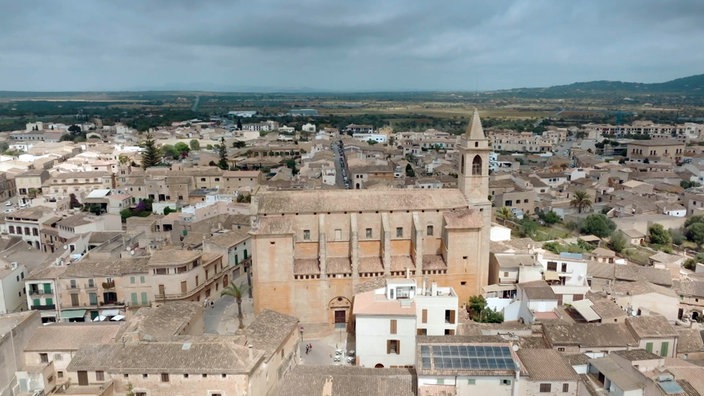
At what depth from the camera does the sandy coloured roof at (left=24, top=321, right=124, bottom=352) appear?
2522cm

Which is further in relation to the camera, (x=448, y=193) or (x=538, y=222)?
(x=538, y=222)

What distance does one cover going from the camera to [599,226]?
166ft

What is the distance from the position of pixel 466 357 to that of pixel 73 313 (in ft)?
84.4

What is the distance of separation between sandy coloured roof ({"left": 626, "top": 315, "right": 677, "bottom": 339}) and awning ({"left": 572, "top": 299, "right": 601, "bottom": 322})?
1.84 metres

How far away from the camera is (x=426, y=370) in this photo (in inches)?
819

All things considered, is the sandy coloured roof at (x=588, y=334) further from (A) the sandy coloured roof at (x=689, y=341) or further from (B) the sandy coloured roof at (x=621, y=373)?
(A) the sandy coloured roof at (x=689, y=341)

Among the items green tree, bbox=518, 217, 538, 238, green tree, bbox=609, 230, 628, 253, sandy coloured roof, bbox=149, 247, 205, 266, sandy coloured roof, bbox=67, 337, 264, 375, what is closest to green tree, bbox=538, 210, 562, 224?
green tree, bbox=518, 217, 538, 238

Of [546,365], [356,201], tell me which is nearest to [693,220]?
[356,201]

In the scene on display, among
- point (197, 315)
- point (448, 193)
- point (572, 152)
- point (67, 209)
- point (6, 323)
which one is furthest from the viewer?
point (572, 152)

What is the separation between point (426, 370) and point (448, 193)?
51.3 feet

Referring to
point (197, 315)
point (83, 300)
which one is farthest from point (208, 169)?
point (197, 315)

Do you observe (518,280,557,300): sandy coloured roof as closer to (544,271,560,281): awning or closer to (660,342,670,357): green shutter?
(544,271,560,281): awning

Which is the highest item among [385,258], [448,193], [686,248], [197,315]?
[448,193]

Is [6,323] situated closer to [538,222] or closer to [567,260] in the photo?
[567,260]
